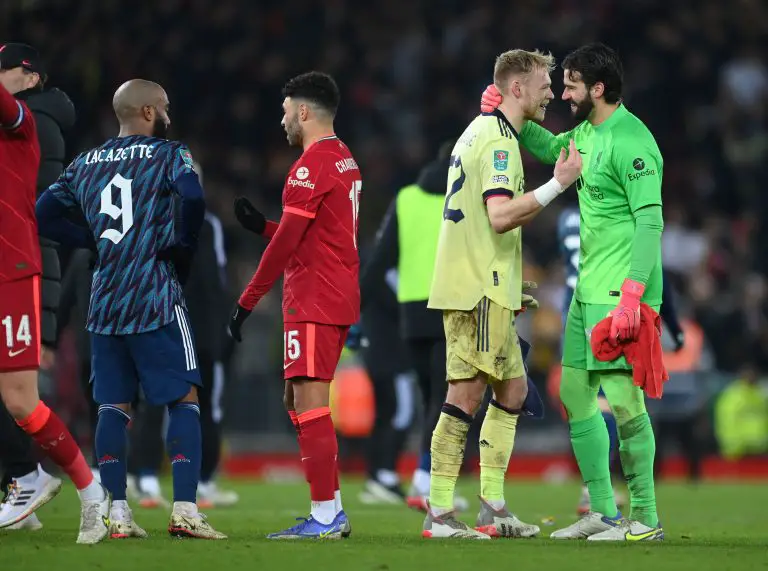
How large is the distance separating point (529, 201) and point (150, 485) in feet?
15.2

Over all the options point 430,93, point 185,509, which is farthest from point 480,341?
point 430,93

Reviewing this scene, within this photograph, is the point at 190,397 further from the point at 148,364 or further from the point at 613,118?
the point at 613,118

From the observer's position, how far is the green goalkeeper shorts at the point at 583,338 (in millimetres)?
7086

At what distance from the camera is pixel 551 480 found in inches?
654

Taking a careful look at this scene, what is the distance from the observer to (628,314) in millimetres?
6859

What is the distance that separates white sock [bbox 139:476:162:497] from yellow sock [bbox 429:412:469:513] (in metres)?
3.74

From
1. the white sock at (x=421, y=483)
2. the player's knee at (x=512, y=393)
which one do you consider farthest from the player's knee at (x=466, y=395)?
the white sock at (x=421, y=483)

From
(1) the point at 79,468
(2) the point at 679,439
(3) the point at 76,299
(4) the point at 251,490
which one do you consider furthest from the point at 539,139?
(2) the point at 679,439

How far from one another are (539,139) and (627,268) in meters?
0.93

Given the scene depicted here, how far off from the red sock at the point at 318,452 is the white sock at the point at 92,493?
3.23 ft

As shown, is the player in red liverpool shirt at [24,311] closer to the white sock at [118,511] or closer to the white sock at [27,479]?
the white sock at [118,511]

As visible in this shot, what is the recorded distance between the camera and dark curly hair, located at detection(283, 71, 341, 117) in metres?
7.20

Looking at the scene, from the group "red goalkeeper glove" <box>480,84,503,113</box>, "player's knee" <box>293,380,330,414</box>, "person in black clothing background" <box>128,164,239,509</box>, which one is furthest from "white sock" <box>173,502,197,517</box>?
"person in black clothing background" <box>128,164,239,509</box>

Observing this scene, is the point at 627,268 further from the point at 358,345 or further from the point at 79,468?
the point at 358,345
